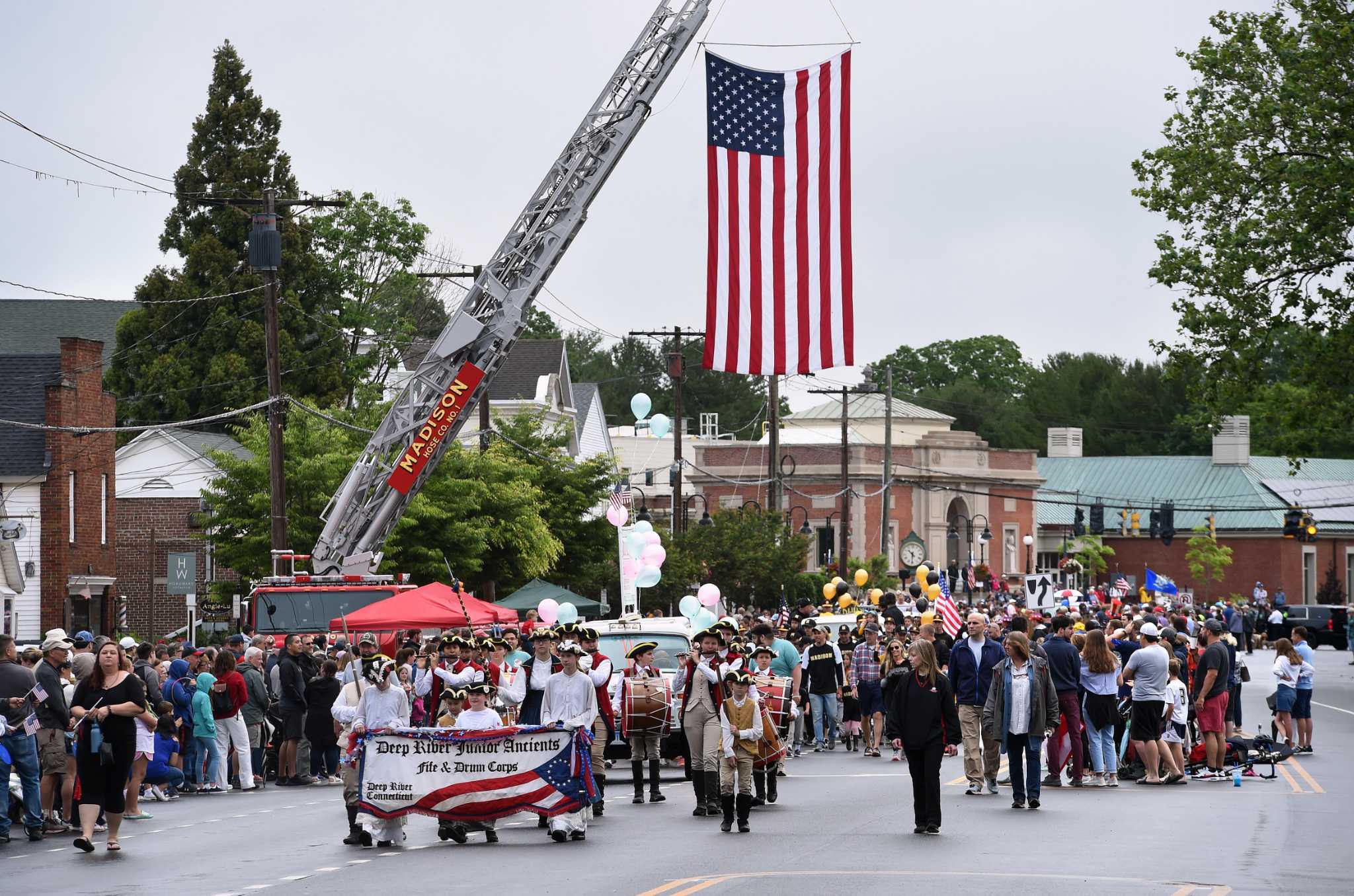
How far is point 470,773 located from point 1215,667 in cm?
985

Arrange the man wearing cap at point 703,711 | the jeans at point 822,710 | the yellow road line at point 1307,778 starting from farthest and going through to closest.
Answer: the jeans at point 822,710
the yellow road line at point 1307,778
the man wearing cap at point 703,711

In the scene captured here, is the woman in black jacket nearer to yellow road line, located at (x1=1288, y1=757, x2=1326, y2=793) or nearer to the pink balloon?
yellow road line, located at (x1=1288, y1=757, x2=1326, y2=793)

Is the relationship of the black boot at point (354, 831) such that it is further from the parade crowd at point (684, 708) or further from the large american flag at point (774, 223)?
the large american flag at point (774, 223)

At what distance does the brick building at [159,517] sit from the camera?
165 feet

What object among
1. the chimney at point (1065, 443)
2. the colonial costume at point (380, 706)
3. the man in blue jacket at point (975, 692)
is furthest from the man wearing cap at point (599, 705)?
the chimney at point (1065, 443)

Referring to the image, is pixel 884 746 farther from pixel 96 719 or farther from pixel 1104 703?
pixel 96 719

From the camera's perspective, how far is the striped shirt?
24469 mm

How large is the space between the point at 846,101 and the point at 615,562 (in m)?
27.3

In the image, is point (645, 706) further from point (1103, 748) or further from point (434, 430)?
point (434, 430)

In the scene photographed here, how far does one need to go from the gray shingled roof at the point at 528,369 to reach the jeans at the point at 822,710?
150 feet

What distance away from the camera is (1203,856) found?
44.6 feet

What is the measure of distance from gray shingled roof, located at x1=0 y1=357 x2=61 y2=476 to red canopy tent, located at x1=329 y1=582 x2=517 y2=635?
17172mm

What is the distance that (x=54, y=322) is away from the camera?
204 ft

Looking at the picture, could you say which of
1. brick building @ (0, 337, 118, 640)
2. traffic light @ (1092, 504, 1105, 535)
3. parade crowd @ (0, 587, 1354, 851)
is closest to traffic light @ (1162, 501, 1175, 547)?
traffic light @ (1092, 504, 1105, 535)
